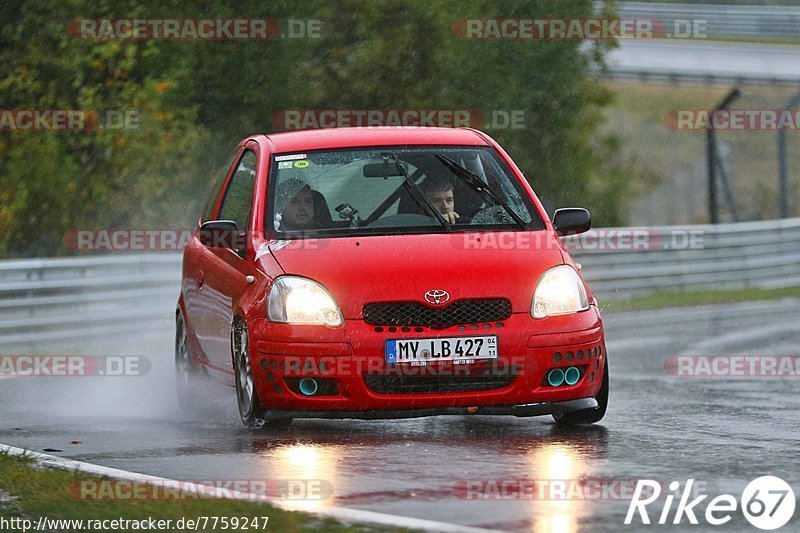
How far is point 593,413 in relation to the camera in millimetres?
9609

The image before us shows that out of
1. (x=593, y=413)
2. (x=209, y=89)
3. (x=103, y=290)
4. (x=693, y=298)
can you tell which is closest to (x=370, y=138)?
(x=593, y=413)

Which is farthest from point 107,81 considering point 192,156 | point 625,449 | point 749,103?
point 749,103

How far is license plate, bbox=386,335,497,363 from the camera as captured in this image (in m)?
8.86

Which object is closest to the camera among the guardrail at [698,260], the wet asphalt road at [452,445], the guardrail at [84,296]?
the wet asphalt road at [452,445]

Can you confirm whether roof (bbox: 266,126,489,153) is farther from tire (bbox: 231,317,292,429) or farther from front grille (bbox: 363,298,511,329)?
front grille (bbox: 363,298,511,329)

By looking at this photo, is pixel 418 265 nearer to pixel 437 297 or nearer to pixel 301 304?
pixel 437 297

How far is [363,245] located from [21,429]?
95.5 inches

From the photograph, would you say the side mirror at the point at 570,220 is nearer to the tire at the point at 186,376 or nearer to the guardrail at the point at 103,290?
the tire at the point at 186,376

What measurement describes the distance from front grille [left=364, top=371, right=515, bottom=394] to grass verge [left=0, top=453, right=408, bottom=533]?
1.93 m

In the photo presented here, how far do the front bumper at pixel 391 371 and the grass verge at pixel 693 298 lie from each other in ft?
49.1

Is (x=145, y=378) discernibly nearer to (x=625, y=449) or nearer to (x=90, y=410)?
(x=90, y=410)

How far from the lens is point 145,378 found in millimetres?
14000

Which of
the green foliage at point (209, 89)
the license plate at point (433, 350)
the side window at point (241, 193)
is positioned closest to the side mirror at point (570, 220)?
the license plate at point (433, 350)

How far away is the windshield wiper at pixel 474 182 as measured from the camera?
9967mm
